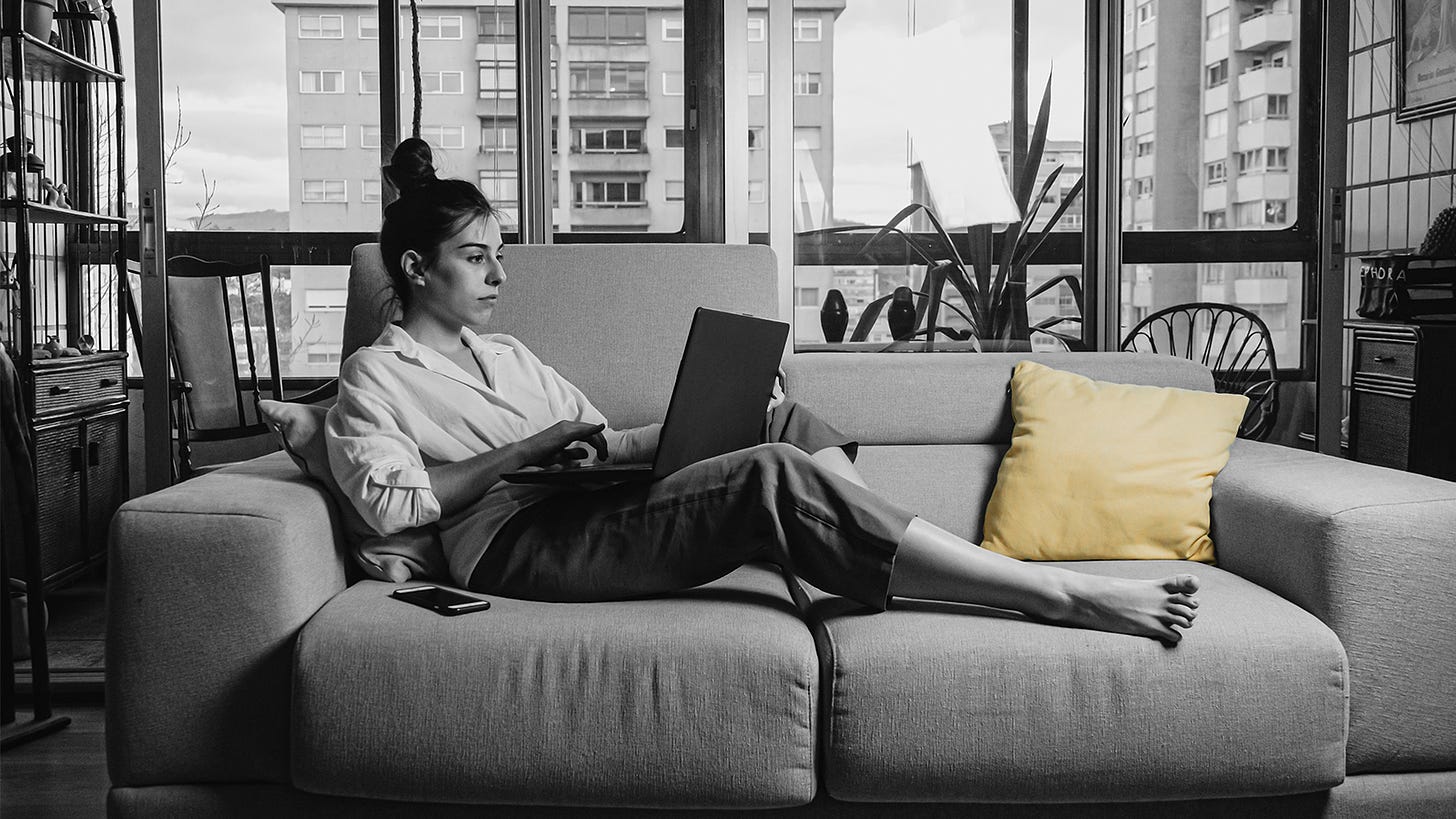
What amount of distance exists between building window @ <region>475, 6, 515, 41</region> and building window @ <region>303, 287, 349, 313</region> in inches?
32.6

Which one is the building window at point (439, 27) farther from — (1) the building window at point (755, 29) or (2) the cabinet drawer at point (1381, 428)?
(2) the cabinet drawer at point (1381, 428)

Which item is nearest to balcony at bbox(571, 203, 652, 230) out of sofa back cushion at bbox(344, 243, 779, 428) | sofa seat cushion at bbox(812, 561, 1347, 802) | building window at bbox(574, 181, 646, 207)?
building window at bbox(574, 181, 646, 207)

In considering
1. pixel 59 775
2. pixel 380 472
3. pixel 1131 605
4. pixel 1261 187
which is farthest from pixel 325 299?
pixel 1261 187

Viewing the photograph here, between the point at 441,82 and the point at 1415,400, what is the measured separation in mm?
2724

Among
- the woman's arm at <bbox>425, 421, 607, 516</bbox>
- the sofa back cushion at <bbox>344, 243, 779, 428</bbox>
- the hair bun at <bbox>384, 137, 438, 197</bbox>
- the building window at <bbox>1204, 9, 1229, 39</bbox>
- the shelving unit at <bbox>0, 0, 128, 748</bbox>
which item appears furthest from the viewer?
the building window at <bbox>1204, 9, 1229, 39</bbox>

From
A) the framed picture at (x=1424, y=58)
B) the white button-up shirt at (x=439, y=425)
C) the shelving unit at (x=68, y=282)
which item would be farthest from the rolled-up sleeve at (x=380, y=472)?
the framed picture at (x=1424, y=58)

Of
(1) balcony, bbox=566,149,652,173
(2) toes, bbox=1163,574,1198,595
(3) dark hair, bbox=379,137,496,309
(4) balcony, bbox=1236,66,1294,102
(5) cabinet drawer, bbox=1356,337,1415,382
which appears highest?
(4) balcony, bbox=1236,66,1294,102

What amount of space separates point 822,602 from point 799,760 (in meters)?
0.27

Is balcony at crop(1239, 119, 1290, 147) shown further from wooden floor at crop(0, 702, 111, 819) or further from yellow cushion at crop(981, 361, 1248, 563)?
wooden floor at crop(0, 702, 111, 819)

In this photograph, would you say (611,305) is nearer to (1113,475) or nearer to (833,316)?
(1113,475)

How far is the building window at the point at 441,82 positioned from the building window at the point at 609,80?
1.06 feet

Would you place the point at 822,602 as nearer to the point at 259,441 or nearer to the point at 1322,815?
the point at 1322,815

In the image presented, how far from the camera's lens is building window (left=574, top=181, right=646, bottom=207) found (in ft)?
10.7

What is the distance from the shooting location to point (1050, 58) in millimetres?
3082
